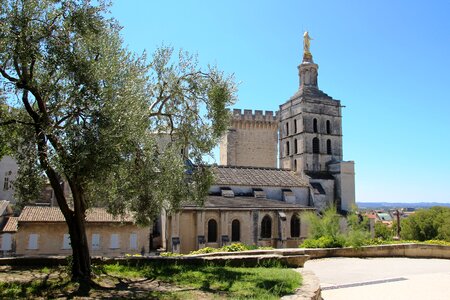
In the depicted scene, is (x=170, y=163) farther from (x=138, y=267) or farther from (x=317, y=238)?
(x=317, y=238)

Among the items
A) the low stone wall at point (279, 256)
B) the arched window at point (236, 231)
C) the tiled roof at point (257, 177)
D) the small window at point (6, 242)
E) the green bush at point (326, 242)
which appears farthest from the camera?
the tiled roof at point (257, 177)

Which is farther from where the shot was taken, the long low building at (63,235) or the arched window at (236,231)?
the arched window at (236,231)

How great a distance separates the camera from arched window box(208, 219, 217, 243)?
29.2 m

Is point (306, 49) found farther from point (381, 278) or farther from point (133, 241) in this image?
point (381, 278)

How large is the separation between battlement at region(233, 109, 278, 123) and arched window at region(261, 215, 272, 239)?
2048 cm

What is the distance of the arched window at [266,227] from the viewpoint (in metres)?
31.2

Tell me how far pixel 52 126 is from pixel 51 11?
3.03 m

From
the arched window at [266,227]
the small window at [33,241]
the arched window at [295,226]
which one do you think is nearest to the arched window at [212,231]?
the arched window at [266,227]

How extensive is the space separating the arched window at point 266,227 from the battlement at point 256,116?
20.5 m

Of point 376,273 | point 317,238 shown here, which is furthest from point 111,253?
point 376,273

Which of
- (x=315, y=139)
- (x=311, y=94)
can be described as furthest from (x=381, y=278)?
(x=311, y=94)

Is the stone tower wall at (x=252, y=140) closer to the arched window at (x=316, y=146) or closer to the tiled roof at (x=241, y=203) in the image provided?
the arched window at (x=316, y=146)

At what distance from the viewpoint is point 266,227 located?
31.3 metres

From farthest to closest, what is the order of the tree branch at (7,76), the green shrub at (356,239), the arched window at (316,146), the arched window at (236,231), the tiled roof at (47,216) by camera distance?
the arched window at (316,146)
the arched window at (236,231)
the tiled roof at (47,216)
the green shrub at (356,239)
the tree branch at (7,76)
